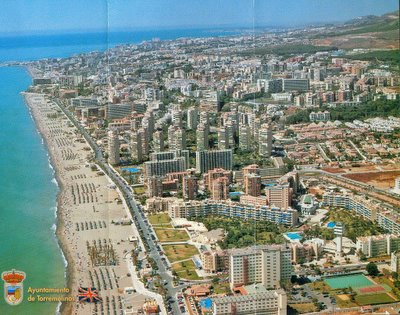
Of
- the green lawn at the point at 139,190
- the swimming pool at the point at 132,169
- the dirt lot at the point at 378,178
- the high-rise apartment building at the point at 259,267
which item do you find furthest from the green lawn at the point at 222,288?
the swimming pool at the point at 132,169

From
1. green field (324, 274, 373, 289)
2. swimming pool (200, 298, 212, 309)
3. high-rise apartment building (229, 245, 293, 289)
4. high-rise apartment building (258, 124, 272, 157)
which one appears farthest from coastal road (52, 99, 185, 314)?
high-rise apartment building (258, 124, 272, 157)

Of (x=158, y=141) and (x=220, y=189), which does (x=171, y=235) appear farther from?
(x=158, y=141)

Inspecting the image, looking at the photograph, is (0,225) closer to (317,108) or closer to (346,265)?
(346,265)

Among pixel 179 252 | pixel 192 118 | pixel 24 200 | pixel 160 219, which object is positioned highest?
pixel 192 118

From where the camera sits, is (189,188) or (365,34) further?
(365,34)

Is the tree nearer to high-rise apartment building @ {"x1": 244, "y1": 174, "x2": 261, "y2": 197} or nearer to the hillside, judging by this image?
high-rise apartment building @ {"x1": 244, "y1": 174, "x2": 261, "y2": 197}

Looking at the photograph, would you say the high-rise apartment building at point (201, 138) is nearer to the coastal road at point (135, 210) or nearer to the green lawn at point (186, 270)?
the coastal road at point (135, 210)

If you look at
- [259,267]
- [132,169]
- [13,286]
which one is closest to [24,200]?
[13,286]
